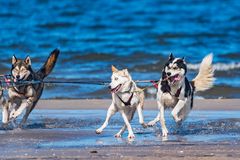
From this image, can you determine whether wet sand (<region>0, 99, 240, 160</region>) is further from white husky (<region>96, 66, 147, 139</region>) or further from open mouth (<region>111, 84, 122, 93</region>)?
open mouth (<region>111, 84, 122, 93</region>)

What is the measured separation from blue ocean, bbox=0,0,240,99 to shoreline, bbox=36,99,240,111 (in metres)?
0.88

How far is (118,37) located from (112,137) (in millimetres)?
18740

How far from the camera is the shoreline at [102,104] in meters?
→ 13.1

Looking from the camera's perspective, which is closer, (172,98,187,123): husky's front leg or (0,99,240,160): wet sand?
(0,99,240,160): wet sand

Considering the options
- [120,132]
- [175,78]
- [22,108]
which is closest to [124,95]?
[120,132]

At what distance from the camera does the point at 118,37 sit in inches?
1118

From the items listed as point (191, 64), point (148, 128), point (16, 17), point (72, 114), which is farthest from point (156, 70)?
point (16, 17)

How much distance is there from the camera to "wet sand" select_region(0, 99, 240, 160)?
8.16 meters

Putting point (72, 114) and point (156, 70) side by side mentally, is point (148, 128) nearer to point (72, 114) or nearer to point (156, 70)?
point (72, 114)

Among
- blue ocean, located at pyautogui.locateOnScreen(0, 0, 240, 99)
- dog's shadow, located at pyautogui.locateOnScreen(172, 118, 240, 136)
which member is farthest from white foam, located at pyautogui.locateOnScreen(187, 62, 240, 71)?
dog's shadow, located at pyautogui.locateOnScreen(172, 118, 240, 136)

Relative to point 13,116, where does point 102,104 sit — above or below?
below

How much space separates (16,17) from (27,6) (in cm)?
536

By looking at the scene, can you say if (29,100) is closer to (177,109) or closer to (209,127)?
(177,109)

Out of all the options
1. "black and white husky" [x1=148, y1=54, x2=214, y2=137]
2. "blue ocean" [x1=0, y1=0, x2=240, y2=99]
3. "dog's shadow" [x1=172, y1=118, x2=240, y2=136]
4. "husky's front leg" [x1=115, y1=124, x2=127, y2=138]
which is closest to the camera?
"husky's front leg" [x1=115, y1=124, x2=127, y2=138]
